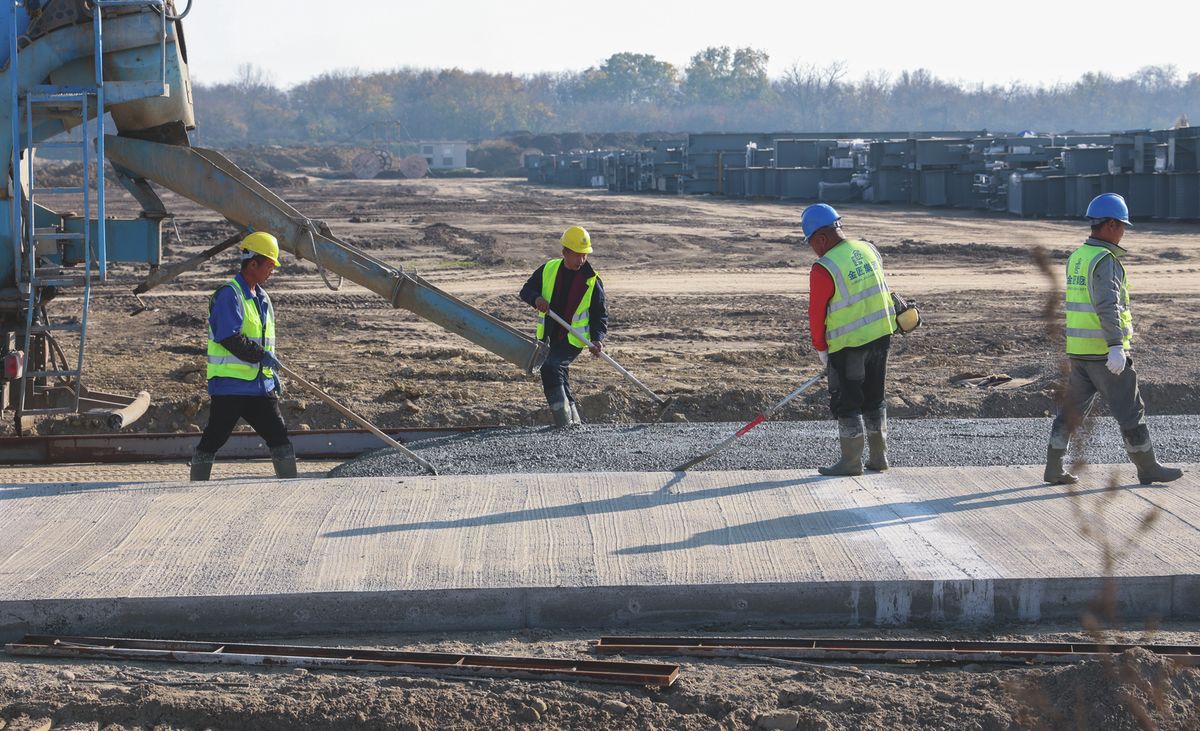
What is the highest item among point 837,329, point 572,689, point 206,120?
point 206,120

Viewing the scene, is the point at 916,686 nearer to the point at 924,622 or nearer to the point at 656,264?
the point at 924,622

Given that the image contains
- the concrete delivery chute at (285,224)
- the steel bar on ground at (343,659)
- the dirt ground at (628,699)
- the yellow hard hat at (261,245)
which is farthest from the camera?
the concrete delivery chute at (285,224)

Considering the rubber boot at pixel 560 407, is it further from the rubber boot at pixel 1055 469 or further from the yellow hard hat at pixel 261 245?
the rubber boot at pixel 1055 469

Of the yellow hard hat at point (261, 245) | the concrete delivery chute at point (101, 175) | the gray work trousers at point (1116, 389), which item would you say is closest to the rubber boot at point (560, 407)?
the concrete delivery chute at point (101, 175)

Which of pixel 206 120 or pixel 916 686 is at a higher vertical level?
pixel 206 120

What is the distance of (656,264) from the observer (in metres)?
24.9

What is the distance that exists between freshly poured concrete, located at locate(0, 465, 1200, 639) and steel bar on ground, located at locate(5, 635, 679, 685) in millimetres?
180

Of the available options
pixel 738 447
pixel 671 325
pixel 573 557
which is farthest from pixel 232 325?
pixel 671 325

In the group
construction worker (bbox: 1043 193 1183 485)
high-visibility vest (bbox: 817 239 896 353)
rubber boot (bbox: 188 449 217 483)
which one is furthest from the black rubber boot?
rubber boot (bbox: 188 449 217 483)

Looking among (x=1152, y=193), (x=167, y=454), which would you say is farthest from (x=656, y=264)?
(x=167, y=454)

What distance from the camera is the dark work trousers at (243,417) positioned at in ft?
25.8

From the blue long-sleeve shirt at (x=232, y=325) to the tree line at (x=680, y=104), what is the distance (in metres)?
132

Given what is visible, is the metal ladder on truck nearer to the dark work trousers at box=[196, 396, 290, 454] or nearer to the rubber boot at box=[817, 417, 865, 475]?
the dark work trousers at box=[196, 396, 290, 454]

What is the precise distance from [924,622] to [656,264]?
1930cm
